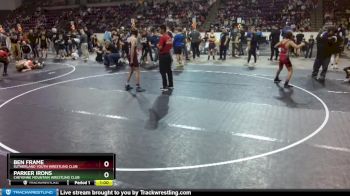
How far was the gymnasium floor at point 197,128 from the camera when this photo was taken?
565 cm

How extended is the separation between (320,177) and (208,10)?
26.3m

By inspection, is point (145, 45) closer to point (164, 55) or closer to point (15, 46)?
point (164, 55)

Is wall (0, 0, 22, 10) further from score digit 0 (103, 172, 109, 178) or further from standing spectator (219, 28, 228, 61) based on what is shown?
score digit 0 (103, 172, 109, 178)

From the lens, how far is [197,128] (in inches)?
312

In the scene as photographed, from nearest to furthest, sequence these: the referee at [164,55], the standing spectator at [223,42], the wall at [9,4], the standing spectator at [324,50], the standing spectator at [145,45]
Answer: the referee at [164,55], the standing spectator at [324,50], the standing spectator at [145,45], the standing spectator at [223,42], the wall at [9,4]

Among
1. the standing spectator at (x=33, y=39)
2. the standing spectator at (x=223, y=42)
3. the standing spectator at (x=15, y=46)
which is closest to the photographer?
the standing spectator at (x=223, y=42)

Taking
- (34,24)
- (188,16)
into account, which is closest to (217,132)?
(188,16)

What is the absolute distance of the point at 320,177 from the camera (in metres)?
5.45

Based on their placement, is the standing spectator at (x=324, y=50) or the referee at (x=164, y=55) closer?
the referee at (x=164, y=55)

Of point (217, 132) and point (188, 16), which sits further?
point (188, 16)

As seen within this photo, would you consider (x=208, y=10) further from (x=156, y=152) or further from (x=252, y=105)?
(x=156, y=152)
